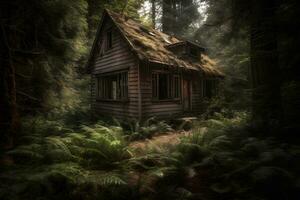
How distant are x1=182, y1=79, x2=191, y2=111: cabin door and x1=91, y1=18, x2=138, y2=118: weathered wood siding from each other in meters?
3.54

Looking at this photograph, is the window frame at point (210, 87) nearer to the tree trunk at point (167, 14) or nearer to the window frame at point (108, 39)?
the window frame at point (108, 39)

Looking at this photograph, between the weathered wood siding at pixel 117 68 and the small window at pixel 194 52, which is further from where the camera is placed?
the small window at pixel 194 52

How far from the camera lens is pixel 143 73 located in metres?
11.1

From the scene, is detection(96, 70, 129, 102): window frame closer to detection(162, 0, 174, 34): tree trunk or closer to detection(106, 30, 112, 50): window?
detection(106, 30, 112, 50): window

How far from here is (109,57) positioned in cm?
1337

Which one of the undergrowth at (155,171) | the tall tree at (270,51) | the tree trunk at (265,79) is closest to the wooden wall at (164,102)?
the tall tree at (270,51)

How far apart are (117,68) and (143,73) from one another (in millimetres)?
2098

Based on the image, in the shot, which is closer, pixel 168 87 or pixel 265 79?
pixel 265 79

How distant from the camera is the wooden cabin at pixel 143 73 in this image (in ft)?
36.7

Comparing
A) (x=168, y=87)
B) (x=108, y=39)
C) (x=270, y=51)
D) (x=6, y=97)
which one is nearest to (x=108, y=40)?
(x=108, y=39)

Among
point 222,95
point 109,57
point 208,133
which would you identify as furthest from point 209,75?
point 208,133

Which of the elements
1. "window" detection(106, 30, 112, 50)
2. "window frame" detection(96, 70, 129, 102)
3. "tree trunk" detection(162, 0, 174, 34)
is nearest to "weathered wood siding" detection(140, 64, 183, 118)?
"window frame" detection(96, 70, 129, 102)

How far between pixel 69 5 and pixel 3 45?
108 inches

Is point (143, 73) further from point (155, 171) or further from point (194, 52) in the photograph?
point (155, 171)
